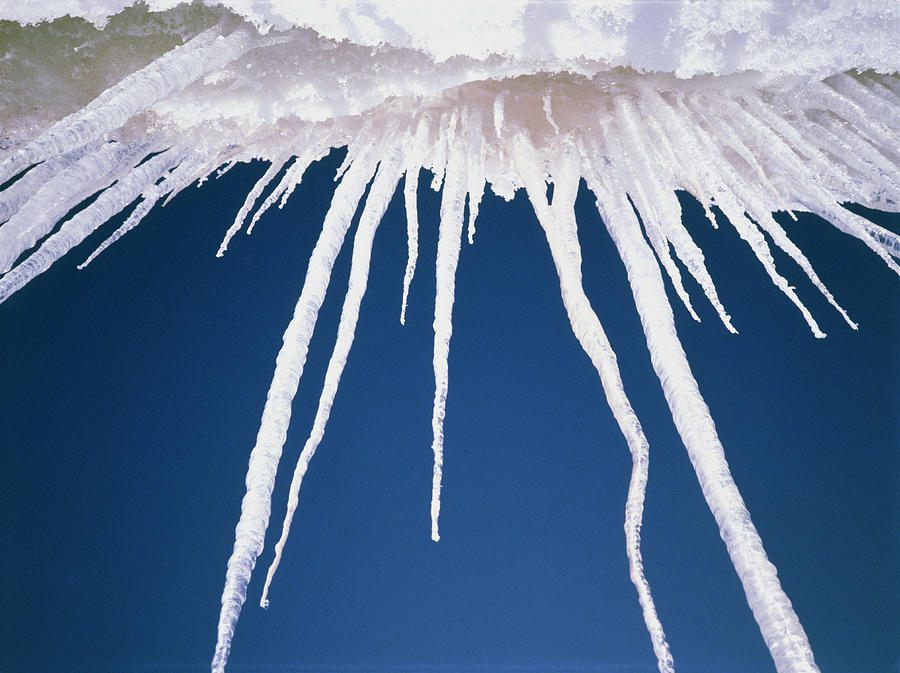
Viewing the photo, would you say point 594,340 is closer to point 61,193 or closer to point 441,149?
point 441,149

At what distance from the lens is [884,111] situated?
56cm

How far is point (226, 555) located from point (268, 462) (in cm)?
108

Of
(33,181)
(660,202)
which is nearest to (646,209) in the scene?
(660,202)

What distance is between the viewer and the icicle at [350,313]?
1.46 feet

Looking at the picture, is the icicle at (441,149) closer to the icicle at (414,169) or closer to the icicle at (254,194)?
the icicle at (414,169)

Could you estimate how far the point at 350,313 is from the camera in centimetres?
51

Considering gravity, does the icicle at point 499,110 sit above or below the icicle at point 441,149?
below

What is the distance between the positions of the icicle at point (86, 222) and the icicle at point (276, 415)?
5.2 inches

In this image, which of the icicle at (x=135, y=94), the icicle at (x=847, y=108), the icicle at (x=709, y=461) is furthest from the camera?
the icicle at (x=847, y=108)

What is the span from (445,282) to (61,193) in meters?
0.25

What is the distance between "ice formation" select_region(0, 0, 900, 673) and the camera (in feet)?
1.49

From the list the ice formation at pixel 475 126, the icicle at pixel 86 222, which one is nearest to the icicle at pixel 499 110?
the ice formation at pixel 475 126

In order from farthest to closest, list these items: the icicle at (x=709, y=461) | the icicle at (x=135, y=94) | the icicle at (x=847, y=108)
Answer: the icicle at (x=847, y=108), the icicle at (x=135, y=94), the icicle at (x=709, y=461)

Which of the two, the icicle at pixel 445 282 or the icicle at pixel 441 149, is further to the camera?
the icicle at pixel 441 149
